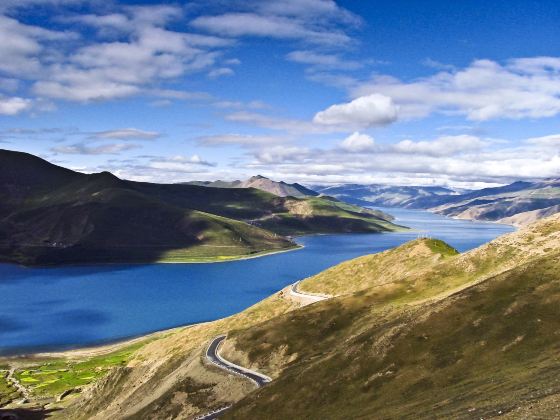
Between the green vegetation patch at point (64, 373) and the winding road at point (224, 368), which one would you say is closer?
the winding road at point (224, 368)

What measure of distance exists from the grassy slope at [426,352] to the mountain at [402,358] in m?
0.22

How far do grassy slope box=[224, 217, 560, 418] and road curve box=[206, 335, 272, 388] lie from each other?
281 cm

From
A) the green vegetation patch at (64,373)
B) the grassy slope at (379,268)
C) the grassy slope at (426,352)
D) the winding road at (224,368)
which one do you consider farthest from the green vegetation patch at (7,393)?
the grassy slope at (379,268)

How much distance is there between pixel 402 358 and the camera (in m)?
70.7

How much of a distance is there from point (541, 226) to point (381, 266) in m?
56.3

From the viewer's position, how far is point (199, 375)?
9288 centimetres

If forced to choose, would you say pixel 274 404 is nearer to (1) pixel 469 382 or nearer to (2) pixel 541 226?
(1) pixel 469 382

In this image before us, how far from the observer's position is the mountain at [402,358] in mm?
53094

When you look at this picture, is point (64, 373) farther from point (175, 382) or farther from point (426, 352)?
point (426, 352)

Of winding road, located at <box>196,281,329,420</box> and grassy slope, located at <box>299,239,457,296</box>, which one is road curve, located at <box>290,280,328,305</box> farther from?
winding road, located at <box>196,281,329,420</box>

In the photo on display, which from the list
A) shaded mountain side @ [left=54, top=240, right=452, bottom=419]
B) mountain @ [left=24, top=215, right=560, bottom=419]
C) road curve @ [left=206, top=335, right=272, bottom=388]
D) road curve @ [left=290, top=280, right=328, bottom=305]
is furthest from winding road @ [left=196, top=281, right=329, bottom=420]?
road curve @ [left=290, top=280, right=328, bottom=305]

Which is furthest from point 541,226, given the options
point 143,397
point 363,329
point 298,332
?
point 143,397

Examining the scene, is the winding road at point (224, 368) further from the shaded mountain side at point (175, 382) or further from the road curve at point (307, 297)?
the road curve at point (307, 297)

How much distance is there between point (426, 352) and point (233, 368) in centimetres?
4079
